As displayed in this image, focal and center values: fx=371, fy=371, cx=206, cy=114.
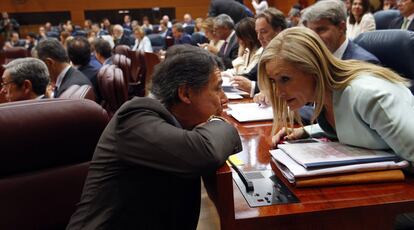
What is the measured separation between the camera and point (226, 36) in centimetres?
401

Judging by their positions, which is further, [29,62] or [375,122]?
[29,62]

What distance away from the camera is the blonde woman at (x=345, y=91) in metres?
1.04

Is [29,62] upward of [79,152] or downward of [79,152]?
upward

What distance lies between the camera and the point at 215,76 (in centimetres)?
112

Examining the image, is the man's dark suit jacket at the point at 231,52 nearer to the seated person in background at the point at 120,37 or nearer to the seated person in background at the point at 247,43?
the seated person in background at the point at 247,43

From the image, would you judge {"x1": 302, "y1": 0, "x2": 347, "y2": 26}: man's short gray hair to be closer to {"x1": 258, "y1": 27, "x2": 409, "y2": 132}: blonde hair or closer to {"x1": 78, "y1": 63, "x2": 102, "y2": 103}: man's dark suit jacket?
{"x1": 258, "y1": 27, "x2": 409, "y2": 132}: blonde hair

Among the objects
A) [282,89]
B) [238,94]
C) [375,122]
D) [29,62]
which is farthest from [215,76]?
[29,62]

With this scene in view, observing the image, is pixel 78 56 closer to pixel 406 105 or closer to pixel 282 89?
pixel 282 89

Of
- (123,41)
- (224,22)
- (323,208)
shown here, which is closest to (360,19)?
(224,22)

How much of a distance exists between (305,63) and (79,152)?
0.80 m

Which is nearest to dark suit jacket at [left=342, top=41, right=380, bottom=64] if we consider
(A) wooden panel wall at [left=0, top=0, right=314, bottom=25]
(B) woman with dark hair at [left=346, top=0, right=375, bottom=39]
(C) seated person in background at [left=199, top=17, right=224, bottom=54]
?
(B) woman with dark hair at [left=346, top=0, right=375, bottom=39]

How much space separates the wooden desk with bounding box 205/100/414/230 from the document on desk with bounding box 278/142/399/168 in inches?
2.8

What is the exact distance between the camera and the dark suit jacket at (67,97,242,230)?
36.4 inches

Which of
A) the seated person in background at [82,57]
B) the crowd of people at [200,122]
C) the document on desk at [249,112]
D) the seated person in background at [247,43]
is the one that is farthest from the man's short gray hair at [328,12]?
the seated person in background at [82,57]
